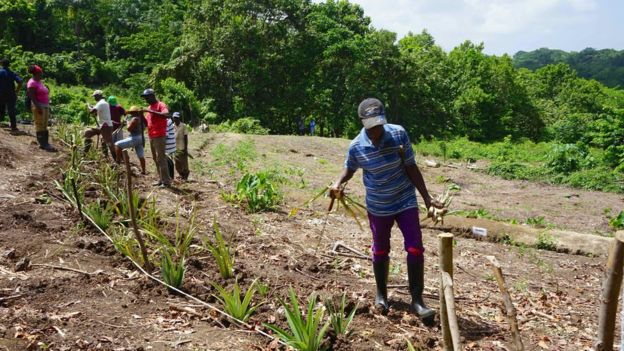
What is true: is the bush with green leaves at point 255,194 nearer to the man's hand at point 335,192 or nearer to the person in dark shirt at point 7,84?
the man's hand at point 335,192

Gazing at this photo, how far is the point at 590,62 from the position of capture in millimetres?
119000

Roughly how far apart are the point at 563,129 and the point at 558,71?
1152 inches

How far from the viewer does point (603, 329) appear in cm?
269

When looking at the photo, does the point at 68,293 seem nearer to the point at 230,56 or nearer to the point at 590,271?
the point at 590,271

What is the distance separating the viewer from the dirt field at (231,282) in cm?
372

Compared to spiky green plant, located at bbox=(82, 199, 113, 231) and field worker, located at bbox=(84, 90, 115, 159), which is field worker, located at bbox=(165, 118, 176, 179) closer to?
field worker, located at bbox=(84, 90, 115, 159)

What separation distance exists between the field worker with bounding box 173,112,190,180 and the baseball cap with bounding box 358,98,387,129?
5.48 m

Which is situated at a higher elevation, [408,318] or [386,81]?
[386,81]

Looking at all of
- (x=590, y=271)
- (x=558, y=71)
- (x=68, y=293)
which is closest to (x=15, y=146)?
(x=68, y=293)

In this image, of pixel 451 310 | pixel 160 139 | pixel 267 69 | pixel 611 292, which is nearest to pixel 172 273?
pixel 451 310

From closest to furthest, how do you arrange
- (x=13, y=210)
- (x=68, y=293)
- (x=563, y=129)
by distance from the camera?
1. (x=68, y=293)
2. (x=13, y=210)
3. (x=563, y=129)

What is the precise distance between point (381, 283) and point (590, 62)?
433 feet

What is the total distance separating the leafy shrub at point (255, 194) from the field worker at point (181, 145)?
1.67 metres

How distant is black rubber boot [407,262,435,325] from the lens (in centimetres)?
419
